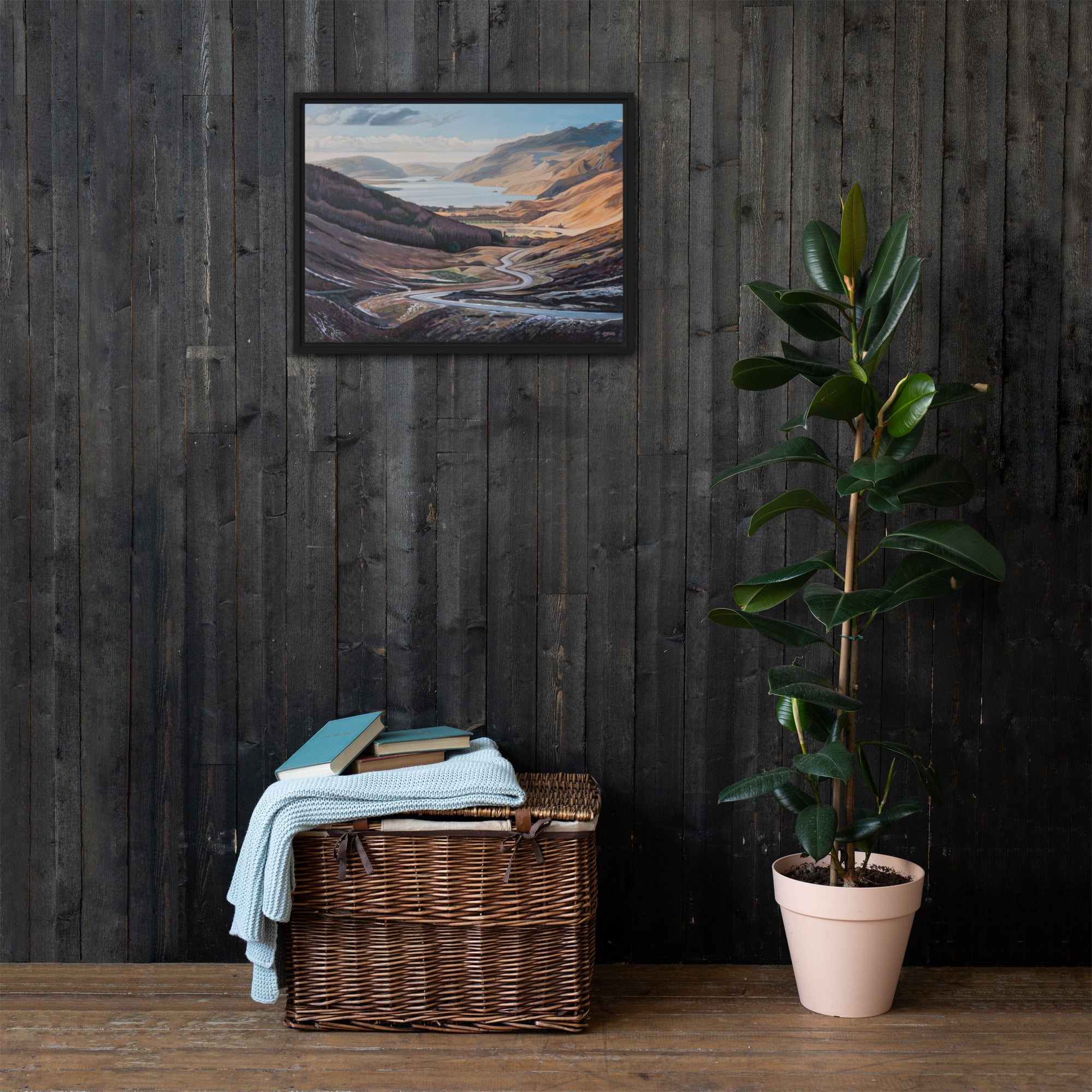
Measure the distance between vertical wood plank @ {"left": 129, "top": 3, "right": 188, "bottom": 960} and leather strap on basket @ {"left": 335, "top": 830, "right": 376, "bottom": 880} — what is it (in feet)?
1.62

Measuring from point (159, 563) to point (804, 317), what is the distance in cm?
146

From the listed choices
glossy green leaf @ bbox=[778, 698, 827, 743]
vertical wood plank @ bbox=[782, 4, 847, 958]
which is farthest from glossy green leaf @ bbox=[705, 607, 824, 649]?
vertical wood plank @ bbox=[782, 4, 847, 958]

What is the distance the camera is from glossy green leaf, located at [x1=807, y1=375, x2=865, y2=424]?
173 cm

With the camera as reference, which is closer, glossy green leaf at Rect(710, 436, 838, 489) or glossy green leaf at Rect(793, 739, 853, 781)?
glossy green leaf at Rect(793, 739, 853, 781)

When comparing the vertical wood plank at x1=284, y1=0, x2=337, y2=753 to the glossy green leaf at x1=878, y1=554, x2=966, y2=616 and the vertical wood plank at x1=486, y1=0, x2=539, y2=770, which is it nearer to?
the vertical wood plank at x1=486, y1=0, x2=539, y2=770

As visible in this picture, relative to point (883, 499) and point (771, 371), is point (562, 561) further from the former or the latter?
point (883, 499)

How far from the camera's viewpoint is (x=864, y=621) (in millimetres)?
2127

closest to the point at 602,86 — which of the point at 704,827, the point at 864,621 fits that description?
the point at 864,621

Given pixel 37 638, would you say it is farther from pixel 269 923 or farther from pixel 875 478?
pixel 875 478

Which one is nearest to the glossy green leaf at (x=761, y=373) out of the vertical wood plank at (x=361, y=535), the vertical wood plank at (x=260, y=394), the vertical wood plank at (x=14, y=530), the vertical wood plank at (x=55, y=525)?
the vertical wood plank at (x=361, y=535)

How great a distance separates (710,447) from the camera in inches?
83.2

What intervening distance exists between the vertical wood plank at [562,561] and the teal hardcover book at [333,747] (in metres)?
0.38

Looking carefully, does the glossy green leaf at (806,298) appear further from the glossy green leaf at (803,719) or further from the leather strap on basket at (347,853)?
the leather strap on basket at (347,853)

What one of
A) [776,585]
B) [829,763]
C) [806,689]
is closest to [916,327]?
[776,585]
